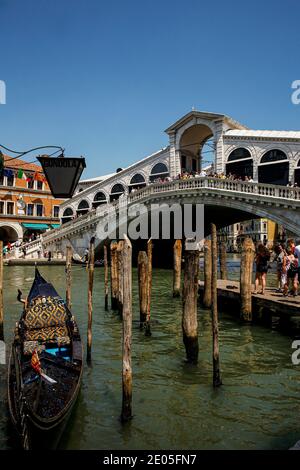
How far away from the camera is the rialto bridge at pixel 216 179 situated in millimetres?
15878

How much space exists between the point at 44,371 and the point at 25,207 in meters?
27.3

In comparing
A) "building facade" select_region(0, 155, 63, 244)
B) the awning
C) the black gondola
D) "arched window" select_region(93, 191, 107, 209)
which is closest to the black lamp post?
the black gondola

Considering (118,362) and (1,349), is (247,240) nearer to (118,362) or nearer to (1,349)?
(118,362)

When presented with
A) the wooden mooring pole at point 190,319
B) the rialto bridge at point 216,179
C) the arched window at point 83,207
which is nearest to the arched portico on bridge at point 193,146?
the rialto bridge at point 216,179

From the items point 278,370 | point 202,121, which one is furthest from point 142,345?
point 202,121

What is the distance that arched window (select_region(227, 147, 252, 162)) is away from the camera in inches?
780

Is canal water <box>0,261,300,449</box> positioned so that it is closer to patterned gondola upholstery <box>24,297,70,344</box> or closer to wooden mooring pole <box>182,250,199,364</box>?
wooden mooring pole <box>182,250,199,364</box>

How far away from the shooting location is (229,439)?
4.00 metres

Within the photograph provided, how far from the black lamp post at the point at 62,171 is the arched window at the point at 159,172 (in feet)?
64.2

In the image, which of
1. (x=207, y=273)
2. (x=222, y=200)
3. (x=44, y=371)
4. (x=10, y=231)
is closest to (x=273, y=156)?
(x=222, y=200)

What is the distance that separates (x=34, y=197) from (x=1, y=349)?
82.3 feet

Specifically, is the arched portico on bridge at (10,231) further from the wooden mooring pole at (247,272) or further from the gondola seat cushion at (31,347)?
the gondola seat cushion at (31,347)

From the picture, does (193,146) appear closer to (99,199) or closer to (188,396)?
(99,199)
